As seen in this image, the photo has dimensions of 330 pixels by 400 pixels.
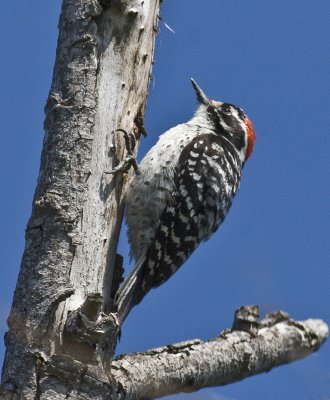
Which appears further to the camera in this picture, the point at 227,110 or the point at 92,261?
the point at 227,110

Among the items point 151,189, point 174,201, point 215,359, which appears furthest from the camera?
point 174,201

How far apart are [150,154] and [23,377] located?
2245mm

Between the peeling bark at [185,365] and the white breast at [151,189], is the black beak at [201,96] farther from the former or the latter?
the peeling bark at [185,365]

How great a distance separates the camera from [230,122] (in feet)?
20.0

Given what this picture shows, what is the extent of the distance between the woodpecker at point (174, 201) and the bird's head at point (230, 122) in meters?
0.36

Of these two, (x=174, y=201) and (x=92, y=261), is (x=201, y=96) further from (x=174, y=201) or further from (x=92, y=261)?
(x=92, y=261)

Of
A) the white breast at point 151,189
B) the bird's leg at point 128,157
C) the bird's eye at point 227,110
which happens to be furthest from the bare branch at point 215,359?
the bird's eye at point 227,110

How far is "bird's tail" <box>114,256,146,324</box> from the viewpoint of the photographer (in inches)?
175

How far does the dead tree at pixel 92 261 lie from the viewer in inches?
129

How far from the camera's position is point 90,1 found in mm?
4234

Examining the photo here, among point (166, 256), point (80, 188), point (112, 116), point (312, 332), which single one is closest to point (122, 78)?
point (112, 116)

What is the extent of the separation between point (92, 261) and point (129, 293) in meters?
0.80

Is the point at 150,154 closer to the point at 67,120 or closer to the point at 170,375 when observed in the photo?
the point at 67,120

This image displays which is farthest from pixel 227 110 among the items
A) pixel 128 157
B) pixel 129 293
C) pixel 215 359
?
pixel 215 359
